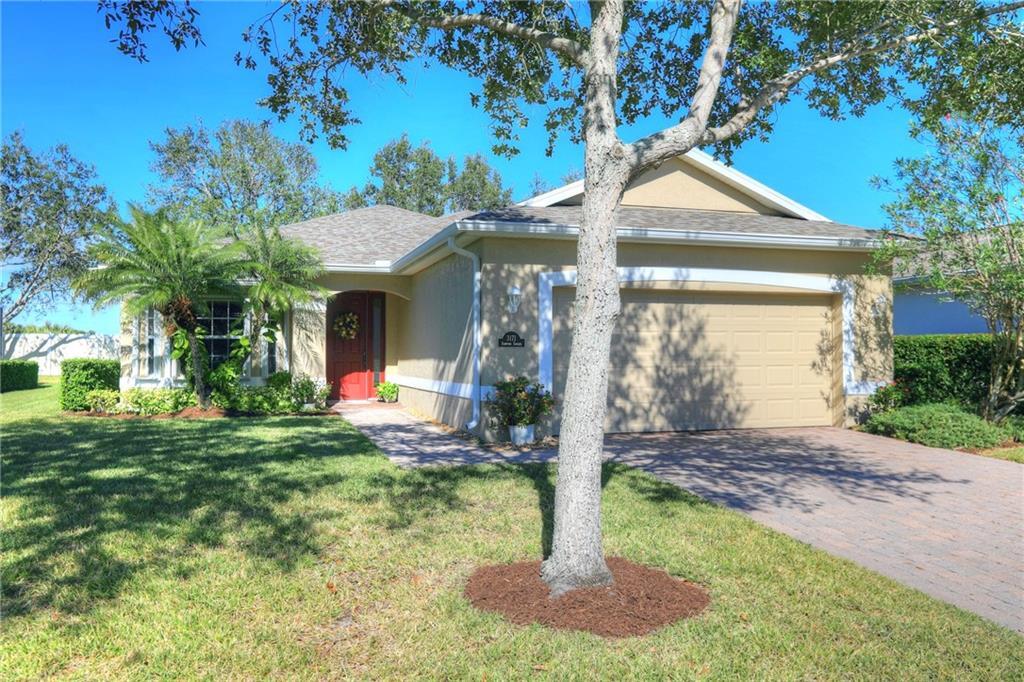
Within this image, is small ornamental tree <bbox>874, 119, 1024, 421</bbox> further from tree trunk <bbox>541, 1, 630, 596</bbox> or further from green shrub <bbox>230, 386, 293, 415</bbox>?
green shrub <bbox>230, 386, 293, 415</bbox>

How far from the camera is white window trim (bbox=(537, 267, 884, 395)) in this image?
32.8 ft

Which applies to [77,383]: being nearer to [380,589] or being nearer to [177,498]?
[177,498]

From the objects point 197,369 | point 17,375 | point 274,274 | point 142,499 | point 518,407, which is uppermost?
point 274,274

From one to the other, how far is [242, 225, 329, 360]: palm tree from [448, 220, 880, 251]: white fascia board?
4987 millimetres

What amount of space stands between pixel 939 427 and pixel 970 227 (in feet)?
9.74

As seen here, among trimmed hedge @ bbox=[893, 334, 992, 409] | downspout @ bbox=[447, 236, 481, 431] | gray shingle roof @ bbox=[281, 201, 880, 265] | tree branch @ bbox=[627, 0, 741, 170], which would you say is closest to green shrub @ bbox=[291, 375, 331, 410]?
gray shingle roof @ bbox=[281, 201, 880, 265]

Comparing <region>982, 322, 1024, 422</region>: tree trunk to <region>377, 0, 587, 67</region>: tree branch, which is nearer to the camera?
<region>377, 0, 587, 67</region>: tree branch

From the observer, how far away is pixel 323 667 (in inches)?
125

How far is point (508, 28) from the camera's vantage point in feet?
16.4

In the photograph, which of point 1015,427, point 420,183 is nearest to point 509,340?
point 1015,427

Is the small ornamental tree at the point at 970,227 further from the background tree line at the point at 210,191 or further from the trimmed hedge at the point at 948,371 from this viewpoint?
the background tree line at the point at 210,191

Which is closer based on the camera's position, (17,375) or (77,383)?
(77,383)

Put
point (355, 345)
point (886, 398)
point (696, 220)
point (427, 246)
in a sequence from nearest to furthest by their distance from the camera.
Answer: point (886, 398) → point (427, 246) → point (696, 220) → point (355, 345)

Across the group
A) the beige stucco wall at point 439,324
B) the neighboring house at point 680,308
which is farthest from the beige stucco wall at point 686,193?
the beige stucco wall at point 439,324
